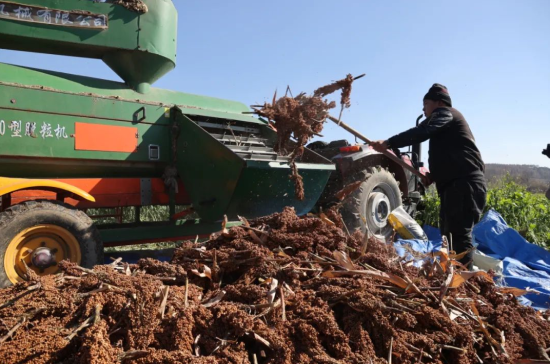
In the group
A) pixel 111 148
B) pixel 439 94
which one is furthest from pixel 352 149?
pixel 111 148

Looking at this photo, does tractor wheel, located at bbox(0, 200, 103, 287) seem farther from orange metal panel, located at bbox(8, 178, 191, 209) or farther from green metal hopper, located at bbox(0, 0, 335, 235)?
green metal hopper, located at bbox(0, 0, 335, 235)

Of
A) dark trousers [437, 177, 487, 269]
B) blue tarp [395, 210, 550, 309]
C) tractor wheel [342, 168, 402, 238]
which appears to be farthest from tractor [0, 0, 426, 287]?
blue tarp [395, 210, 550, 309]

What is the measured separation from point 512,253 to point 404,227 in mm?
1474

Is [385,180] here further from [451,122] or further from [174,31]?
[174,31]

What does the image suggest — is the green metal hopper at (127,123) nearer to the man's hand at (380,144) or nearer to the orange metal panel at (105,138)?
the orange metal panel at (105,138)

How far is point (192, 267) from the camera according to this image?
2.38m

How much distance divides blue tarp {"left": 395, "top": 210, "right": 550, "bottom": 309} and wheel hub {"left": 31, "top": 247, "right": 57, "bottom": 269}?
3.23m

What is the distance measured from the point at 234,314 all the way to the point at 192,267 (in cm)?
62

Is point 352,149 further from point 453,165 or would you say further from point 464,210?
point 464,210

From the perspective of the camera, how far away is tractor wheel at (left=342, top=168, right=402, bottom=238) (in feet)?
18.4

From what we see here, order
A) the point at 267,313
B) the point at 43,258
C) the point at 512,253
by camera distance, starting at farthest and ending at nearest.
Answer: the point at 512,253, the point at 43,258, the point at 267,313

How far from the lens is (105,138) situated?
417 centimetres

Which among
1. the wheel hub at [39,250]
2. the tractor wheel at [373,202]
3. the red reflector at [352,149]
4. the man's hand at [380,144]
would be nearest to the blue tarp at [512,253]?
the tractor wheel at [373,202]

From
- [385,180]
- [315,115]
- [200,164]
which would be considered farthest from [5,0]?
[385,180]
